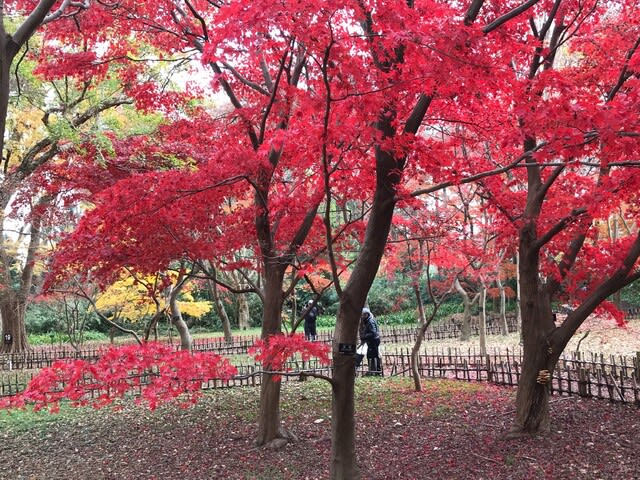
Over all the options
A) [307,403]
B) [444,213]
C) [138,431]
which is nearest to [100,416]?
[138,431]

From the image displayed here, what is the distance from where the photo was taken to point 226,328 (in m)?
18.6

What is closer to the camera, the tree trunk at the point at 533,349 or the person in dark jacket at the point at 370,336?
the tree trunk at the point at 533,349

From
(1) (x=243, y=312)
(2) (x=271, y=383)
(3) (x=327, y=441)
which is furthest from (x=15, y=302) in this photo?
(3) (x=327, y=441)

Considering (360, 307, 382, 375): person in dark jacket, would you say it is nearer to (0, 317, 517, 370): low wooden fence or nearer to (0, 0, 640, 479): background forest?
(0, 0, 640, 479): background forest

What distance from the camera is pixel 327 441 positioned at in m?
6.25

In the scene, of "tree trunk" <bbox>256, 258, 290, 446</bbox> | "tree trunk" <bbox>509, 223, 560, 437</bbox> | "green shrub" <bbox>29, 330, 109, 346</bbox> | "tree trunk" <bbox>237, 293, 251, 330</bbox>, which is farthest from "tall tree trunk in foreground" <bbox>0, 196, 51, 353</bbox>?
"tree trunk" <bbox>509, 223, 560, 437</bbox>

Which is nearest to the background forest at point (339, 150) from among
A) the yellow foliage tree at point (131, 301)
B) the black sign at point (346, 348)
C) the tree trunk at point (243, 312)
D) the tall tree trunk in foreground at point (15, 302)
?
the black sign at point (346, 348)

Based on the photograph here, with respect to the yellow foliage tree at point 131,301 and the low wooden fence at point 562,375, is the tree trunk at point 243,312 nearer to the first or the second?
the yellow foliage tree at point 131,301

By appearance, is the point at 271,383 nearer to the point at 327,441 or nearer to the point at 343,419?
the point at 327,441

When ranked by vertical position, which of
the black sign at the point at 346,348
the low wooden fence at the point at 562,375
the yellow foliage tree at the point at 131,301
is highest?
the yellow foliage tree at the point at 131,301

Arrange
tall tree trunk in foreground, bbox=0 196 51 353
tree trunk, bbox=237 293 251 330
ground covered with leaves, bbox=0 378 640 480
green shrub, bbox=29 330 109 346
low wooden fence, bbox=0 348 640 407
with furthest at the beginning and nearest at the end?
tree trunk, bbox=237 293 251 330 → green shrub, bbox=29 330 109 346 → tall tree trunk in foreground, bbox=0 196 51 353 → low wooden fence, bbox=0 348 640 407 → ground covered with leaves, bbox=0 378 640 480

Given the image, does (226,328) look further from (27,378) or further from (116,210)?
→ (116,210)

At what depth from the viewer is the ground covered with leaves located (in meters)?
5.12

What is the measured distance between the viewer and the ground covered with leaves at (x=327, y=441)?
5.12 metres
